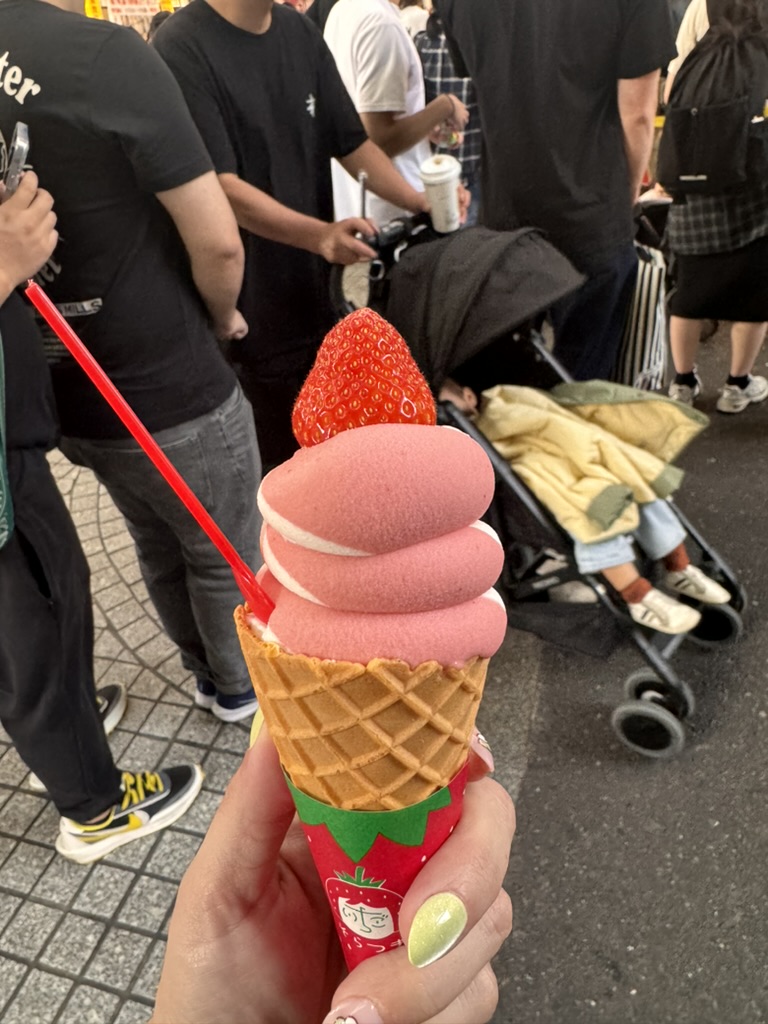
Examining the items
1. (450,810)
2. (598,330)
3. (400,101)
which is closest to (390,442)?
(450,810)

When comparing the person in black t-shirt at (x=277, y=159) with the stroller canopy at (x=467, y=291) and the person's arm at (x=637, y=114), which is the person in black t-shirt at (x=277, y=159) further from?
the person's arm at (x=637, y=114)

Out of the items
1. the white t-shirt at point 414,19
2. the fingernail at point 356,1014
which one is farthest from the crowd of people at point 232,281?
the white t-shirt at point 414,19

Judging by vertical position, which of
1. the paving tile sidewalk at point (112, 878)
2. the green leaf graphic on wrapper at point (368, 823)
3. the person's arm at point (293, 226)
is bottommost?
the paving tile sidewalk at point (112, 878)

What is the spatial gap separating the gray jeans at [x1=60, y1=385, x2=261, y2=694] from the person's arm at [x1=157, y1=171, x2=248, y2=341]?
244 millimetres

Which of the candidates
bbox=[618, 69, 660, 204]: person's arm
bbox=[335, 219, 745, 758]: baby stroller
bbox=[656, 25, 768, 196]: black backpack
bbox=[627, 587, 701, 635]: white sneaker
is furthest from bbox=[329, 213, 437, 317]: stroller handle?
bbox=[656, 25, 768, 196]: black backpack

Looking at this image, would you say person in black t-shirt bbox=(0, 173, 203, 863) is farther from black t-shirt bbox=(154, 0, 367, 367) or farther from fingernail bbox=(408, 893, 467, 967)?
fingernail bbox=(408, 893, 467, 967)

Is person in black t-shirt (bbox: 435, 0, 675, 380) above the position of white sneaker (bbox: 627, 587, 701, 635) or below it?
above

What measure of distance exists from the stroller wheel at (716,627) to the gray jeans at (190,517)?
55.0 inches

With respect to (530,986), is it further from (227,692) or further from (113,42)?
(113,42)

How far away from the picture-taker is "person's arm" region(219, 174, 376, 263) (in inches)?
79.7

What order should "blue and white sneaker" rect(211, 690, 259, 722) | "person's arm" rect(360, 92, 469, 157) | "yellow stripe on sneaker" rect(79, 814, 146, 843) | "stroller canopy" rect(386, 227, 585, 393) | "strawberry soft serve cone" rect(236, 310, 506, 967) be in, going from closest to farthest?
"strawberry soft serve cone" rect(236, 310, 506, 967), "stroller canopy" rect(386, 227, 585, 393), "yellow stripe on sneaker" rect(79, 814, 146, 843), "blue and white sneaker" rect(211, 690, 259, 722), "person's arm" rect(360, 92, 469, 157)

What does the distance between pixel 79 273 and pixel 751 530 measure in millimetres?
2421

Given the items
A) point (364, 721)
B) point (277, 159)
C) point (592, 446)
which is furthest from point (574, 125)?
point (364, 721)

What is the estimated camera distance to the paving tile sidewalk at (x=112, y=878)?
1.74 metres
